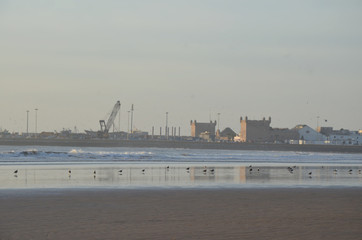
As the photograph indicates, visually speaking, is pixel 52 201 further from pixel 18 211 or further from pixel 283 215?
pixel 283 215

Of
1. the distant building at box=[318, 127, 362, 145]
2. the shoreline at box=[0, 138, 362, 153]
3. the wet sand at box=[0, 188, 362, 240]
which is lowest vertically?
the wet sand at box=[0, 188, 362, 240]

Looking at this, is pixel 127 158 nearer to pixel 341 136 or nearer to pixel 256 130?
pixel 256 130

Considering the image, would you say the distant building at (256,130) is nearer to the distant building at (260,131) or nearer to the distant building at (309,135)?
the distant building at (260,131)

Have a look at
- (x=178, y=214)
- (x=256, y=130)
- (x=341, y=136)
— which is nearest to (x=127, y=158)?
(x=178, y=214)


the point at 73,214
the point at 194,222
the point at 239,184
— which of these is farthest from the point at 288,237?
the point at 239,184

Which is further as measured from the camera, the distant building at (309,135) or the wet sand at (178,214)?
the distant building at (309,135)

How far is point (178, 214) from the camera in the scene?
15656 mm

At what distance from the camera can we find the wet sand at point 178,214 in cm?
1257

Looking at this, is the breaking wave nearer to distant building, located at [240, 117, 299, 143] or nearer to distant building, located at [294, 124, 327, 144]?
distant building, located at [294, 124, 327, 144]

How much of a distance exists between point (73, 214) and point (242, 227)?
16.8 ft

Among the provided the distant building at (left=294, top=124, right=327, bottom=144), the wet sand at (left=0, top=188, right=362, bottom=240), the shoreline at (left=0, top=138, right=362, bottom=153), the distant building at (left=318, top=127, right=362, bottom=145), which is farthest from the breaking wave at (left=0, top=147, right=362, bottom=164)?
the distant building at (left=318, top=127, right=362, bottom=145)

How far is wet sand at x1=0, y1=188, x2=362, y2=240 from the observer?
12570 mm

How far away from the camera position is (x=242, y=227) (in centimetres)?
1343

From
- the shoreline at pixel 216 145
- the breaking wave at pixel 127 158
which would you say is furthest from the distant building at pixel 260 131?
the breaking wave at pixel 127 158
